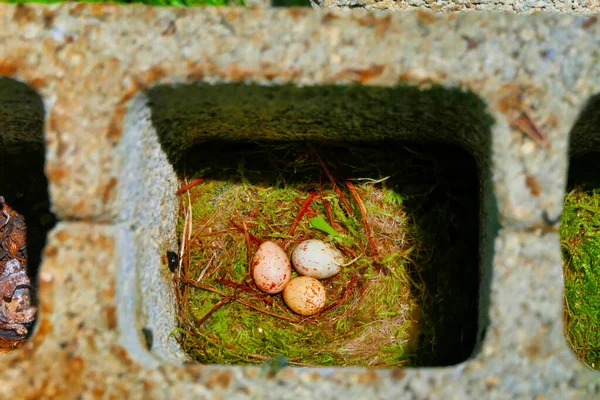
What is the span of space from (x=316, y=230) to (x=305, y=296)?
8.3 inches

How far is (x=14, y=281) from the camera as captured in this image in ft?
5.67

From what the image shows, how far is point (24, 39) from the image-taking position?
1.22 m

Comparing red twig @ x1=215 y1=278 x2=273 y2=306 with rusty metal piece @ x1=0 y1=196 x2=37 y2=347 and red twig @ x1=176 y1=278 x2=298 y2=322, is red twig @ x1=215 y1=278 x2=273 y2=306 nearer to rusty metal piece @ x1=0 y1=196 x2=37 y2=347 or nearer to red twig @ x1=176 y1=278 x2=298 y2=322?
red twig @ x1=176 y1=278 x2=298 y2=322

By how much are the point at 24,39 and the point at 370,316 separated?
114 cm

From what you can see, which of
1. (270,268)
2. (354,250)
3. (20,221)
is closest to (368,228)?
(354,250)

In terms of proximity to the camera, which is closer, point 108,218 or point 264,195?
point 108,218

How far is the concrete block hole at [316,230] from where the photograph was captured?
142 cm

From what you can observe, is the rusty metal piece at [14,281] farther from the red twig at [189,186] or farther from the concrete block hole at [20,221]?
the red twig at [189,186]

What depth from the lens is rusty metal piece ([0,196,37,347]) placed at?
1698 millimetres

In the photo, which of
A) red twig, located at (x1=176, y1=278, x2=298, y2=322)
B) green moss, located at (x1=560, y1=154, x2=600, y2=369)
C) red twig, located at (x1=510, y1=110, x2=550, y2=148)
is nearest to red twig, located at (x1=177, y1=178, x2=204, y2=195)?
red twig, located at (x1=176, y1=278, x2=298, y2=322)

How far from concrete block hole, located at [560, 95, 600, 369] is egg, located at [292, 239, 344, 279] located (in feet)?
2.17

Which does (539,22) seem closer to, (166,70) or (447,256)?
(447,256)

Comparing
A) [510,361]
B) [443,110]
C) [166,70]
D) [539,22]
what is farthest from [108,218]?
[539,22]

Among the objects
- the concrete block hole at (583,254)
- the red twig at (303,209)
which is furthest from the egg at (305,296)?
the concrete block hole at (583,254)
